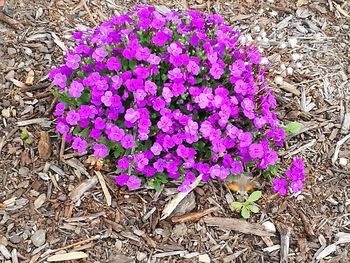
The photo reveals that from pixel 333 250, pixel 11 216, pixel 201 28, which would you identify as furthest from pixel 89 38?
pixel 333 250

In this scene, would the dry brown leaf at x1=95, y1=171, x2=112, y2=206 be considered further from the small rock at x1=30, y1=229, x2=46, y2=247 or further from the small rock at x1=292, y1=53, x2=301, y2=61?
the small rock at x1=292, y1=53, x2=301, y2=61

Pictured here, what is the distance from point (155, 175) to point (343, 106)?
4.94ft

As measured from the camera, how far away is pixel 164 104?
3.25m

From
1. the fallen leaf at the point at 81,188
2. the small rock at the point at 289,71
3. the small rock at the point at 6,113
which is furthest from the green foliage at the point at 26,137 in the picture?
the small rock at the point at 289,71

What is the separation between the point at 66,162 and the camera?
11.8ft

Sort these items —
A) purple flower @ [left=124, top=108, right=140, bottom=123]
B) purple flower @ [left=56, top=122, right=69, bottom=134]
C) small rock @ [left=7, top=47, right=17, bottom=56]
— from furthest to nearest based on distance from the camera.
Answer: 1. small rock @ [left=7, top=47, right=17, bottom=56]
2. purple flower @ [left=56, top=122, right=69, bottom=134]
3. purple flower @ [left=124, top=108, right=140, bottom=123]

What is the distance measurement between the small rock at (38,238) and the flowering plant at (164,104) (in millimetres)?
505

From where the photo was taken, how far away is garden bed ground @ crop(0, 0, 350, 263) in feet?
11.1

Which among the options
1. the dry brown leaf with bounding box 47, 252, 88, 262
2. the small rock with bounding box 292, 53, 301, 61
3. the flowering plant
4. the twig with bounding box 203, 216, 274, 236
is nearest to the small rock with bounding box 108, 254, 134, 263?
the dry brown leaf with bounding box 47, 252, 88, 262

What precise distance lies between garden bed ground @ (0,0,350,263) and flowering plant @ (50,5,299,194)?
210mm

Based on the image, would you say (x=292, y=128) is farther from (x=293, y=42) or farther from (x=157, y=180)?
(x=157, y=180)

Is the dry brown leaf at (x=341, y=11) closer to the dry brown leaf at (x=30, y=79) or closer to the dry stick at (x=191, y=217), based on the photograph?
the dry stick at (x=191, y=217)

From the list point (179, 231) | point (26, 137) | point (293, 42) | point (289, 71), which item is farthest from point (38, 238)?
point (293, 42)

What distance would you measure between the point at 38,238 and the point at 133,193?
58 centimetres
